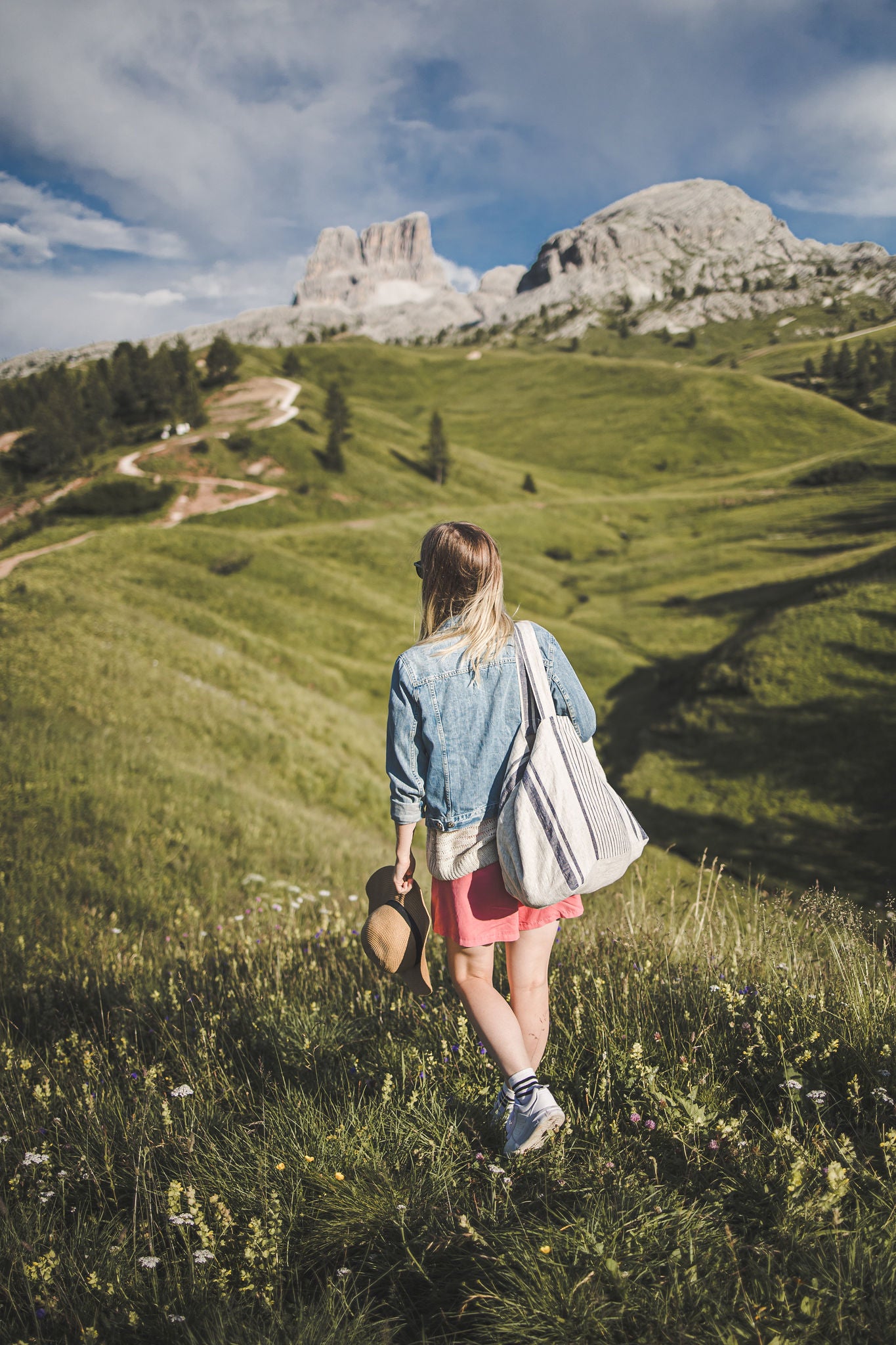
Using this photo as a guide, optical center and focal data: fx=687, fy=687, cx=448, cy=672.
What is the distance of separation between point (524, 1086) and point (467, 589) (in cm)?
215

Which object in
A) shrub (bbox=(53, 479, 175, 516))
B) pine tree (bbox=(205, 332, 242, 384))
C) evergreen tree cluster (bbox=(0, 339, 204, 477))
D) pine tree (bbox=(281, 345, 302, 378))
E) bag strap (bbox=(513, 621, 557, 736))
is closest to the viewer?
bag strap (bbox=(513, 621, 557, 736))

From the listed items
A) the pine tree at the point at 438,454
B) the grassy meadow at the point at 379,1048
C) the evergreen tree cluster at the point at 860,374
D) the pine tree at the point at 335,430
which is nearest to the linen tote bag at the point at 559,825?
the grassy meadow at the point at 379,1048

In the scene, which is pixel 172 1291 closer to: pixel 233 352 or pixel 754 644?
pixel 754 644

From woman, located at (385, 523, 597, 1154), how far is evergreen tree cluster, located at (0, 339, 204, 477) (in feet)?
246

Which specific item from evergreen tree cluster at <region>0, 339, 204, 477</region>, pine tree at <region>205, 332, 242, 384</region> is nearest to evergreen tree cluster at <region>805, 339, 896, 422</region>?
pine tree at <region>205, 332, 242, 384</region>

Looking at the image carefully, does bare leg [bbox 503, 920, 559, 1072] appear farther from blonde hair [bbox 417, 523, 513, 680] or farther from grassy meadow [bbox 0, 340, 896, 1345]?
blonde hair [bbox 417, 523, 513, 680]

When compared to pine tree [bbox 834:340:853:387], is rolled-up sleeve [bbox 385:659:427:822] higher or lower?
lower

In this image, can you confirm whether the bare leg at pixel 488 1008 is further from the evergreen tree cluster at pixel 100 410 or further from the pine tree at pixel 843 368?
the pine tree at pixel 843 368

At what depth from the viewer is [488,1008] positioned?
121 inches

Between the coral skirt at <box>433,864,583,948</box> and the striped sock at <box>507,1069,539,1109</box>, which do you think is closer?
the striped sock at <box>507,1069,539,1109</box>

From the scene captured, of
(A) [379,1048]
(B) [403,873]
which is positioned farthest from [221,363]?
(A) [379,1048]

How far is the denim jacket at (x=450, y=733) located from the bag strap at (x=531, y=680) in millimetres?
36

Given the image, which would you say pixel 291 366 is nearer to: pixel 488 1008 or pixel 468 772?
pixel 468 772

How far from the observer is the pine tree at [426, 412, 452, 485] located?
72938 mm
